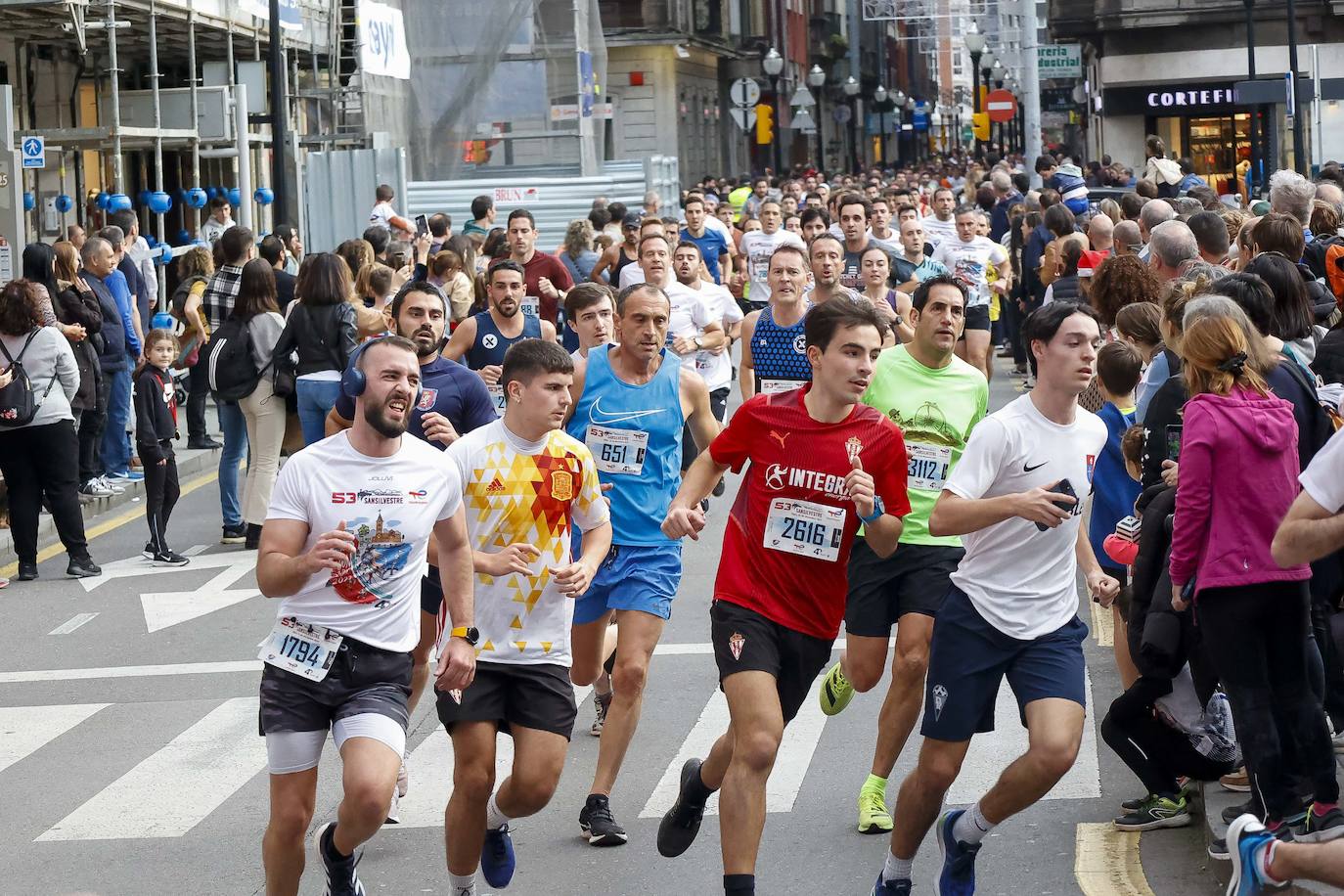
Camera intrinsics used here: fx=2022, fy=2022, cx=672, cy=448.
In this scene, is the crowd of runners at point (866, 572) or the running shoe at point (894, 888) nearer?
the crowd of runners at point (866, 572)

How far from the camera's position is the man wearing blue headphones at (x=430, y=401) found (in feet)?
24.4

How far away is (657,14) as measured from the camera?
2144 inches

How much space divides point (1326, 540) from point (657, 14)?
2016 inches

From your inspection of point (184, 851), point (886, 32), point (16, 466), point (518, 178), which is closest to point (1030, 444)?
point (184, 851)

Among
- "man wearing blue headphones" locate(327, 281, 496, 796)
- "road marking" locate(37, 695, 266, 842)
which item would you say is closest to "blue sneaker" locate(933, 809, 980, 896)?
"man wearing blue headphones" locate(327, 281, 496, 796)

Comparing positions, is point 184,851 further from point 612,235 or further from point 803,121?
point 803,121

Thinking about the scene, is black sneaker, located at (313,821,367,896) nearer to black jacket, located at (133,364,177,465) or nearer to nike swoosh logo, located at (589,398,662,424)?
nike swoosh logo, located at (589,398,662,424)

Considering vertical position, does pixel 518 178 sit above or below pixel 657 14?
below

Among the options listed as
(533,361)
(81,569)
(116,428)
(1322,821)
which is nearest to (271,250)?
(116,428)

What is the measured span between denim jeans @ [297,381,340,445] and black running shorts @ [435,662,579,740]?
15.3 feet

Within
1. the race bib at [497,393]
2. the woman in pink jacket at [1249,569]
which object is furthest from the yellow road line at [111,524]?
the woman in pink jacket at [1249,569]

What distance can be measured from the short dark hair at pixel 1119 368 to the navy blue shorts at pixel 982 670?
1752 millimetres

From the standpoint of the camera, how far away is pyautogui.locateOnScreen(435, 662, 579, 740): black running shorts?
6.12m

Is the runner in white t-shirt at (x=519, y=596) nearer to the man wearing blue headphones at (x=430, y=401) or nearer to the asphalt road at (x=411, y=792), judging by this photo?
the asphalt road at (x=411, y=792)
